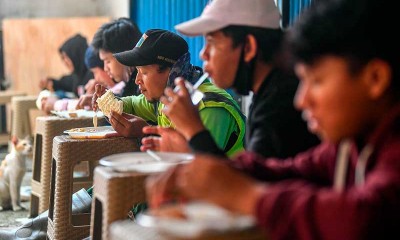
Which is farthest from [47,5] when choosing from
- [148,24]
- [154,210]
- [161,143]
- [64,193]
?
[154,210]

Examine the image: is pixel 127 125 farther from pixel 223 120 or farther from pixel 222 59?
pixel 222 59

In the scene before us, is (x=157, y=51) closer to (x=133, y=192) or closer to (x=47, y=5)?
(x=133, y=192)

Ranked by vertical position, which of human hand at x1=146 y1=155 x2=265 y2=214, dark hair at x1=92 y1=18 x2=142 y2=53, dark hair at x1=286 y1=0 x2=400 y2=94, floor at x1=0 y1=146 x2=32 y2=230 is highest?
dark hair at x1=286 y1=0 x2=400 y2=94

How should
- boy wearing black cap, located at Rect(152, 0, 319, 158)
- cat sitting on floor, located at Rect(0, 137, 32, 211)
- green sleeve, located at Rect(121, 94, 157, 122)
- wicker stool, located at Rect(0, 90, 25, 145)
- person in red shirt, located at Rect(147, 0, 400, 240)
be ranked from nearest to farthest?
person in red shirt, located at Rect(147, 0, 400, 240) → boy wearing black cap, located at Rect(152, 0, 319, 158) → green sleeve, located at Rect(121, 94, 157, 122) → cat sitting on floor, located at Rect(0, 137, 32, 211) → wicker stool, located at Rect(0, 90, 25, 145)

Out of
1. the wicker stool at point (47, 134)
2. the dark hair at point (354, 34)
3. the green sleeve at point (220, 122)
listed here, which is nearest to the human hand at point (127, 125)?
the green sleeve at point (220, 122)

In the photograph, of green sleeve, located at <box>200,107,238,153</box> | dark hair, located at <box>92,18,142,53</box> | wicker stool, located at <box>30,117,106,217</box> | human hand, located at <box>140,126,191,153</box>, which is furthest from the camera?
dark hair, located at <box>92,18,142,53</box>

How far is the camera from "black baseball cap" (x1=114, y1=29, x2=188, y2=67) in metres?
3.21

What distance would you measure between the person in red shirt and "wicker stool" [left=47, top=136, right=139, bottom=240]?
5.75ft

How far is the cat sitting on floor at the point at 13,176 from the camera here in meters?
4.68

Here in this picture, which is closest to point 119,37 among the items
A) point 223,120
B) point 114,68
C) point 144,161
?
point 114,68

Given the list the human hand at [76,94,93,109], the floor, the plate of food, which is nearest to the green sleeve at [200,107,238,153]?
the plate of food

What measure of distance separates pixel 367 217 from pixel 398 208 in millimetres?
58

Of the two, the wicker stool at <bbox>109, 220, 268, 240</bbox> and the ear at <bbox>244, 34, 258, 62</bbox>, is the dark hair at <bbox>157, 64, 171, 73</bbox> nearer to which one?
the ear at <bbox>244, 34, 258, 62</bbox>

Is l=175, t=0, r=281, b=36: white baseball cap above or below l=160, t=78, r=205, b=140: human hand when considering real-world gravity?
above
